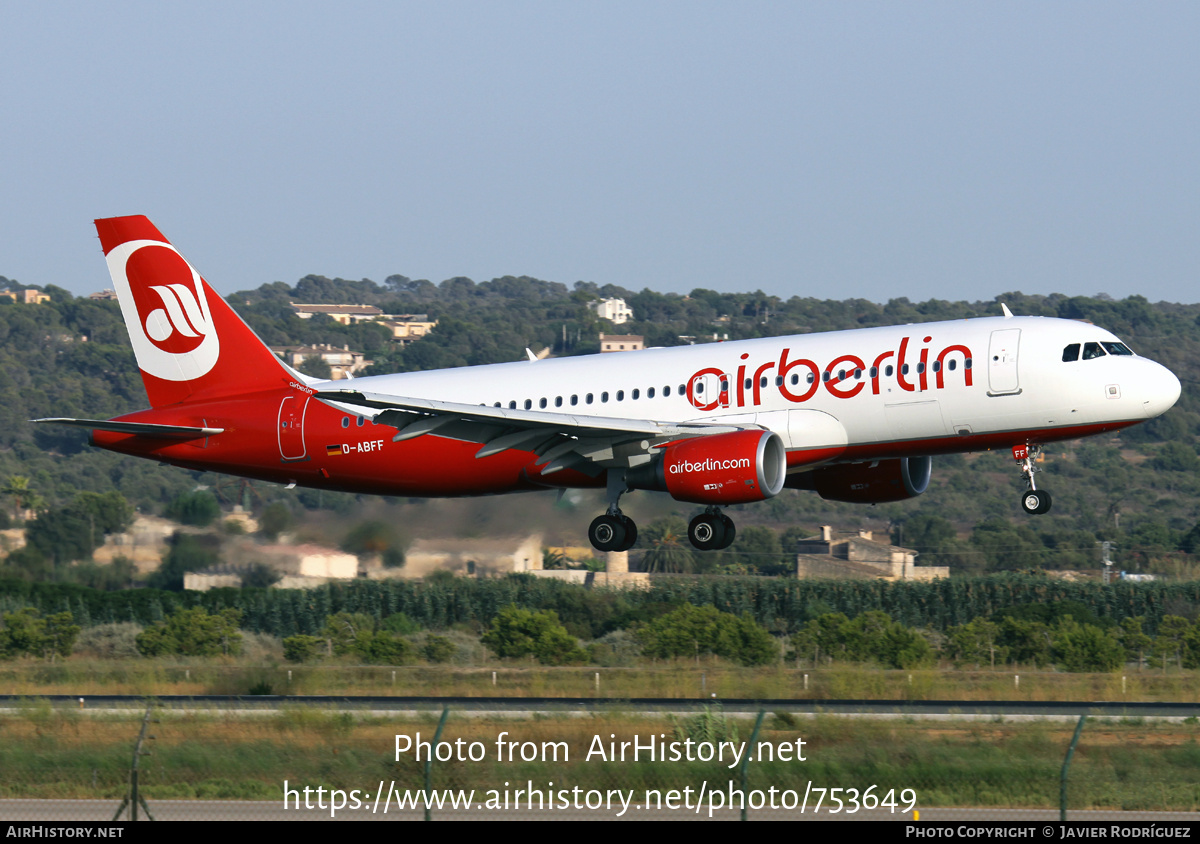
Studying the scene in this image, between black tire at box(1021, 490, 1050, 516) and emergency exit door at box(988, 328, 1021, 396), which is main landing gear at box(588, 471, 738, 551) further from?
emergency exit door at box(988, 328, 1021, 396)

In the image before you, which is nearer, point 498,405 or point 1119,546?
point 498,405

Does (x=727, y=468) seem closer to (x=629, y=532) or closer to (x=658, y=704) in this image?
(x=629, y=532)

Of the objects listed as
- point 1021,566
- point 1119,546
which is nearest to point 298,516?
point 1021,566

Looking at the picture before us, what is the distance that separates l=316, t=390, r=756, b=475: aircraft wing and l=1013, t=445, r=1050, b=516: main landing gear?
6.34 m

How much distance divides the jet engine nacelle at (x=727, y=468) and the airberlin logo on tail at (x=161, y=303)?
1423 centimetres

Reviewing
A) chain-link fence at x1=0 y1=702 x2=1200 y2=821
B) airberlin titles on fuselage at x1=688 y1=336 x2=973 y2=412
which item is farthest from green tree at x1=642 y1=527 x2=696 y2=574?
chain-link fence at x1=0 y1=702 x2=1200 y2=821

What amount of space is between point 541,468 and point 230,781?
12700 millimetres

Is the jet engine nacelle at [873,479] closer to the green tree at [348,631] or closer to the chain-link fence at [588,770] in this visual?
the chain-link fence at [588,770]

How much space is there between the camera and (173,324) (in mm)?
41406

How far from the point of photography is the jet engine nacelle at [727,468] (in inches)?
1318

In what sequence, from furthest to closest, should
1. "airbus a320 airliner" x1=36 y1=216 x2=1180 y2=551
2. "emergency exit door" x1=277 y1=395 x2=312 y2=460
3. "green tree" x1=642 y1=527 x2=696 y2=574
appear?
"green tree" x1=642 y1=527 x2=696 y2=574, "emergency exit door" x1=277 y1=395 x2=312 y2=460, "airbus a320 airliner" x1=36 y1=216 x2=1180 y2=551

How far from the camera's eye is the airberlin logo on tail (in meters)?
41.2

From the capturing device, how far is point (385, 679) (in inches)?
1924
